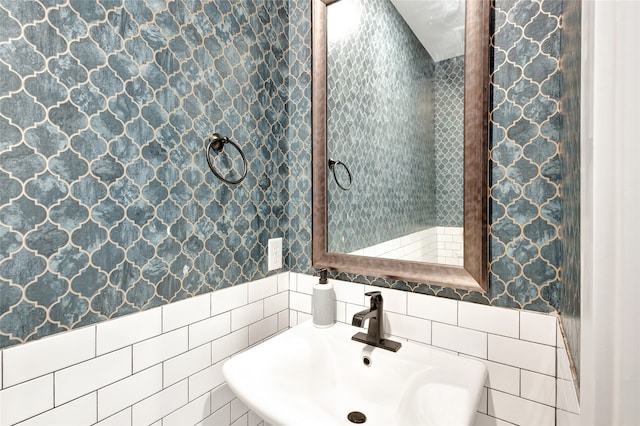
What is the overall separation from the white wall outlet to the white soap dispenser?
0.21 meters

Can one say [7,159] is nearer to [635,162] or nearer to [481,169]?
[635,162]

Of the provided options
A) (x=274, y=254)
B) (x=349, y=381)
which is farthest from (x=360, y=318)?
(x=274, y=254)

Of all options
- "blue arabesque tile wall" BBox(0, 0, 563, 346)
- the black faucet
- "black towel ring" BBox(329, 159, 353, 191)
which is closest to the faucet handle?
the black faucet

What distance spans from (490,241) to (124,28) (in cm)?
117

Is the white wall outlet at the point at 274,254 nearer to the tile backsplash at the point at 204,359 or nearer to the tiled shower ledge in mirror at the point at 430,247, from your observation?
the tile backsplash at the point at 204,359

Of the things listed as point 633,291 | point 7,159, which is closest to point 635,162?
point 633,291

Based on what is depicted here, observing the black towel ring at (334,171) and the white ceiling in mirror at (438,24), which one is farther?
the black towel ring at (334,171)

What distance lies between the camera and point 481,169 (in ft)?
3.07

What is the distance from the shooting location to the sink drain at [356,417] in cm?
95

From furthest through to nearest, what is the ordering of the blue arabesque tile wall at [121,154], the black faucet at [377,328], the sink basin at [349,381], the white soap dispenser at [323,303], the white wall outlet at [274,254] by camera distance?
1. the white wall outlet at [274,254]
2. the white soap dispenser at [323,303]
3. the black faucet at [377,328]
4. the sink basin at [349,381]
5. the blue arabesque tile wall at [121,154]

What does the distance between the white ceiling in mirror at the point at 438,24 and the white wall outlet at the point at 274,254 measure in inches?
34.4

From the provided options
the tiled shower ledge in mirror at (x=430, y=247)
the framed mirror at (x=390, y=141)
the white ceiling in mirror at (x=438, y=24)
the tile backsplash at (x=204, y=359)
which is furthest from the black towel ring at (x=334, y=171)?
the white ceiling in mirror at (x=438, y=24)

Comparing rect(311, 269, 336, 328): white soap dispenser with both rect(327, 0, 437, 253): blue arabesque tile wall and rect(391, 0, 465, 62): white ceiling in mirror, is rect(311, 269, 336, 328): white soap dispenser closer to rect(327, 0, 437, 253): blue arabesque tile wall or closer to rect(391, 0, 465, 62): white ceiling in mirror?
rect(327, 0, 437, 253): blue arabesque tile wall

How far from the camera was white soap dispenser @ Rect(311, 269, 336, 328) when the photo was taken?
3.90 feet
